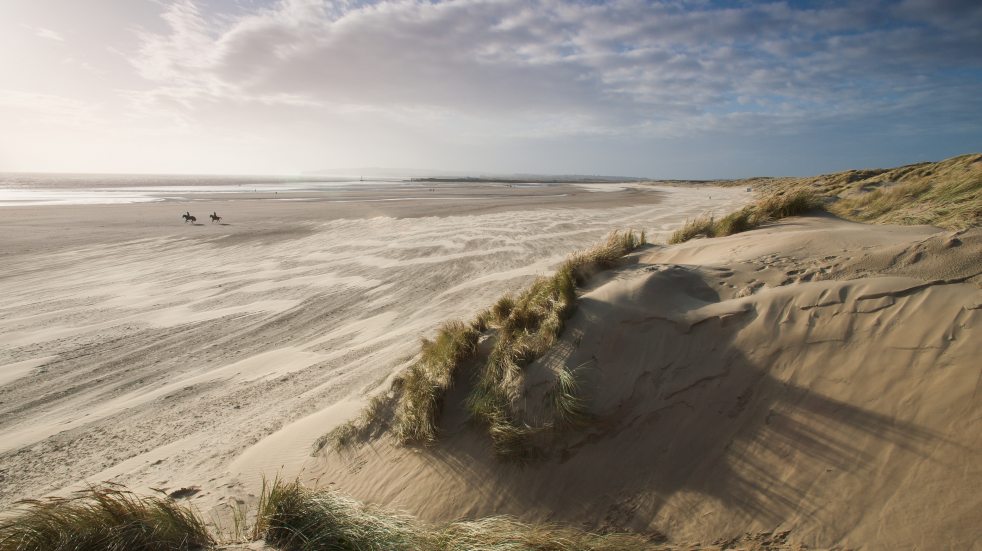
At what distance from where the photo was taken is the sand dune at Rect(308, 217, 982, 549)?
2865 mm

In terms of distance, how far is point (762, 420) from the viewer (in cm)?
347

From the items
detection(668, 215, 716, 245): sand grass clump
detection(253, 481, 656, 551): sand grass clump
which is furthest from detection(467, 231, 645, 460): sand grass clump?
detection(668, 215, 716, 245): sand grass clump

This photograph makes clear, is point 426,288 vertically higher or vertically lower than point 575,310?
lower

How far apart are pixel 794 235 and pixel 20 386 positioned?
10.2 m

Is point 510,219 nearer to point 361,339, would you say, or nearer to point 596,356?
point 361,339

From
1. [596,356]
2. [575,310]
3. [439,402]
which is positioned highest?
[575,310]

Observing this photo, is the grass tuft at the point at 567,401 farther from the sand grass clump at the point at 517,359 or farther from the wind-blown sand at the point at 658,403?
the wind-blown sand at the point at 658,403

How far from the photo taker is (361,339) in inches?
296

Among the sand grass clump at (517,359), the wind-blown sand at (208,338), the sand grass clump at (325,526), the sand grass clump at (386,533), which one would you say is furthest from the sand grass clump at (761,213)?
the sand grass clump at (325,526)

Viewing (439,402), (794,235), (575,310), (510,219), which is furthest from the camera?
(510,219)

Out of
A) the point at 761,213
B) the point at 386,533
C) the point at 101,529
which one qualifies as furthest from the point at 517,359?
the point at 761,213

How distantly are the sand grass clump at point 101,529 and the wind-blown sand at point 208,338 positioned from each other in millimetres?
928

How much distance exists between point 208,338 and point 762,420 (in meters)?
8.01

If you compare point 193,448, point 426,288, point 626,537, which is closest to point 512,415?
point 626,537
